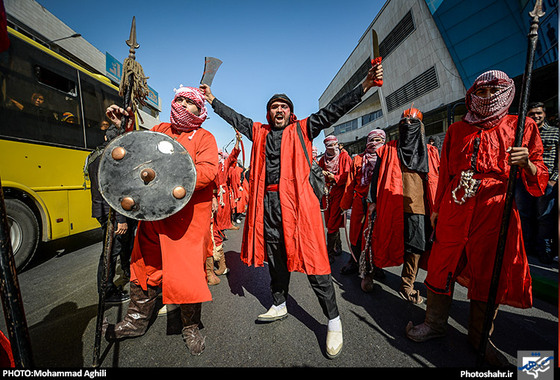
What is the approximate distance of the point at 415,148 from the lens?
8.84 feet

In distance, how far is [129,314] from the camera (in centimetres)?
202

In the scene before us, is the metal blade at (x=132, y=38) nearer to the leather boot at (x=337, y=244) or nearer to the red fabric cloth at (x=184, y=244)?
the red fabric cloth at (x=184, y=244)

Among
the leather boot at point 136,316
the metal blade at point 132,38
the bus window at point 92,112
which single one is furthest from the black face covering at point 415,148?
the bus window at point 92,112

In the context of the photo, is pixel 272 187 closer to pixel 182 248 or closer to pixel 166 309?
A: pixel 182 248

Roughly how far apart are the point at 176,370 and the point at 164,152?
158 cm

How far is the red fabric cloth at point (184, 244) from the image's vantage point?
1.79 metres

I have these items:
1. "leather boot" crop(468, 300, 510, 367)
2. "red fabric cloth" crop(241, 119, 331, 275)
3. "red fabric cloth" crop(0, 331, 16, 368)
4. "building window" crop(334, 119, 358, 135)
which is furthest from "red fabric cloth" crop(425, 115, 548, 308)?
"building window" crop(334, 119, 358, 135)

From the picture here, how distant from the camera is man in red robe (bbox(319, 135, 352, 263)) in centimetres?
406

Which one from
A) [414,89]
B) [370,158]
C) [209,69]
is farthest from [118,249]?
[414,89]

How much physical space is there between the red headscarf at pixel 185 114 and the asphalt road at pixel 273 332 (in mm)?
1876

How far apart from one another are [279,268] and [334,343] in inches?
30.4

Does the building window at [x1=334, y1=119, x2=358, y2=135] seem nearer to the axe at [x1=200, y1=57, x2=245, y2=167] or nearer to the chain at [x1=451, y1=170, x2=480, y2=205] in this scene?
the axe at [x1=200, y1=57, x2=245, y2=167]

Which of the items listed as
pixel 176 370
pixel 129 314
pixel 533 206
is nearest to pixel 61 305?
pixel 129 314

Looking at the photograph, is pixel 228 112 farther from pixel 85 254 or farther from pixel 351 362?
pixel 85 254
